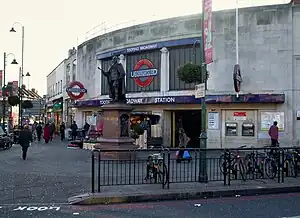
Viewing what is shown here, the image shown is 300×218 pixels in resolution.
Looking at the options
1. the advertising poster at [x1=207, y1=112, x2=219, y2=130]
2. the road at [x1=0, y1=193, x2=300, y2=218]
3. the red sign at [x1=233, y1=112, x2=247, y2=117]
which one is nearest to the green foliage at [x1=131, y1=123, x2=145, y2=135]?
the advertising poster at [x1=207, y1=112, x2=219, y2=130]

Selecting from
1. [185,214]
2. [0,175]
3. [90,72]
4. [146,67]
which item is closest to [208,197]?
[185,214]

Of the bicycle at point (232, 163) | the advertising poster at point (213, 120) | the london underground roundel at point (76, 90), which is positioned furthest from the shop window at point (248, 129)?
the london underground roundel at point (76, 90)

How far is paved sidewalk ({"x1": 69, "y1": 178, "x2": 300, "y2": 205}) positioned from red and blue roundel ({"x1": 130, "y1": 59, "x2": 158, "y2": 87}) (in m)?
18.1

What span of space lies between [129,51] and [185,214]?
22.7 meters

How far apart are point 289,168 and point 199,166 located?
3178mm

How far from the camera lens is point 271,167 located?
40.0ft

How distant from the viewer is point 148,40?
28.7 metres

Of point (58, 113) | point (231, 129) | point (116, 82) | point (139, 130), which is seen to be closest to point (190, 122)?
point (231, 129)

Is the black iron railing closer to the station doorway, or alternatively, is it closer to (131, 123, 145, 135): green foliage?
(131, 123, 145, 135): green foliage

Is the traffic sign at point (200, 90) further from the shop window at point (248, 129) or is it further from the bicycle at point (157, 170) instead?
the shop window at point (248, 129)

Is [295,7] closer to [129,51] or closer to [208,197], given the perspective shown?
[129,51]

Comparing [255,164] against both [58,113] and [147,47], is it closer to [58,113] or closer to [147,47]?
[147,47]

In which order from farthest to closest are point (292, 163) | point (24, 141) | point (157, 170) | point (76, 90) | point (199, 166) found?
point (76, 90), point (24, 141), point (292, 163), point (199, 166), point (157, 170)

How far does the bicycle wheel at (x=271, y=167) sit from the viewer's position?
12.2 metres
